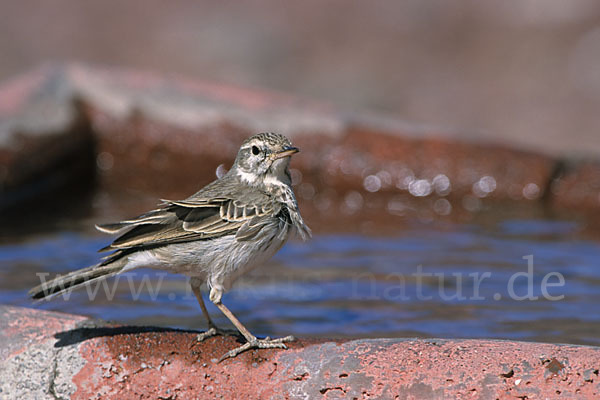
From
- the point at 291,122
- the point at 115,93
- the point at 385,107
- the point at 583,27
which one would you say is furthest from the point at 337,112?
the point at 583,27

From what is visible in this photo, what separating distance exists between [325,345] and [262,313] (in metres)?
2.27

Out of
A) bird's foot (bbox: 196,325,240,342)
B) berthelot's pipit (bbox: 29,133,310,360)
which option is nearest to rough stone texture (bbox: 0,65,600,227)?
berthelot's pipit (bbox: 29,133,310,360)

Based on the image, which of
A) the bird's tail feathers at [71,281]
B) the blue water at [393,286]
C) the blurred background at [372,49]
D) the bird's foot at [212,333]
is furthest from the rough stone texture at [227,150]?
the blurred background at [372,49]

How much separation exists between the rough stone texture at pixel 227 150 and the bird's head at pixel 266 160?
4061 millimetres

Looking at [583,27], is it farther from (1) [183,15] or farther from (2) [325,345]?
(2) [325,345]

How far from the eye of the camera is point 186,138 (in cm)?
1002

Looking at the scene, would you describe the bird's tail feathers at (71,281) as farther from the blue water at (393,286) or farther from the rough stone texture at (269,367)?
the blue water at (393,286)

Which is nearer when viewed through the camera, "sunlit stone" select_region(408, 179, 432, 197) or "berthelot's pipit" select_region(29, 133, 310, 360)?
"berthelot's pipit" select_region(29, 133, 310, 360)

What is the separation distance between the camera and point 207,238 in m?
5.02

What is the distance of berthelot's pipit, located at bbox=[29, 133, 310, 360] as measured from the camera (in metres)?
4.84

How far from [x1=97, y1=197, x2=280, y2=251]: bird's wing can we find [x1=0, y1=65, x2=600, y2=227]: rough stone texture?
4504 mm

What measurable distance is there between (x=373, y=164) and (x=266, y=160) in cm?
434

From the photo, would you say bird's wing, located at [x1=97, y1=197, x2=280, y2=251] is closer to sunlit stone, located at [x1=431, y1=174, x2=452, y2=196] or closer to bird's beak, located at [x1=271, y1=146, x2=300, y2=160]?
bird's beak, located at [x1=271, y1=146, x2=300, y2=160]

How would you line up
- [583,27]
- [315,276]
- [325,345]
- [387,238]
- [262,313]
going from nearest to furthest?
[325,345]
[262,313]
[315,276]
[387,238]
[583,27]
